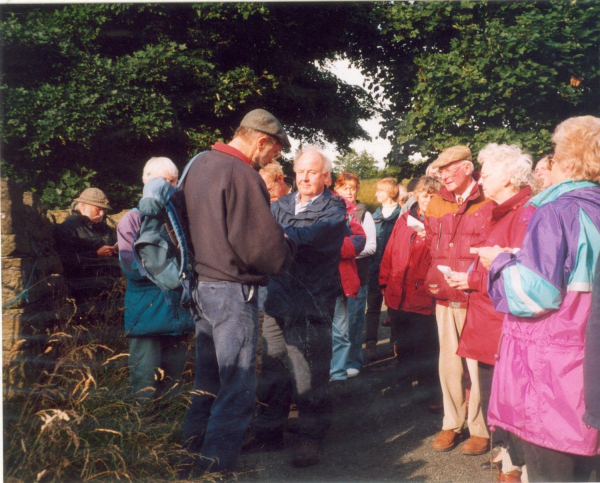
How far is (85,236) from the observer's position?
5.52 m

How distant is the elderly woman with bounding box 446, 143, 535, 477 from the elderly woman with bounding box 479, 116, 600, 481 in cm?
111

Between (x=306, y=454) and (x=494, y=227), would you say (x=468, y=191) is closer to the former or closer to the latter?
(x=494, y=227)

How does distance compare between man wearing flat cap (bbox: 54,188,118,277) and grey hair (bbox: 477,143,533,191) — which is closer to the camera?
grey hair (bbox: 477,143,533,191)

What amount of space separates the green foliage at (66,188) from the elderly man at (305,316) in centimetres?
303

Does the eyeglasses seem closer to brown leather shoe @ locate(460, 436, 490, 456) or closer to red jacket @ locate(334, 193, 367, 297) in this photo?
red jacket @ locate(334, 193, 367, 297)

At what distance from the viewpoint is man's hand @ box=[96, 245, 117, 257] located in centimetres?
555

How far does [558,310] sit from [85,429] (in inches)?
98.9

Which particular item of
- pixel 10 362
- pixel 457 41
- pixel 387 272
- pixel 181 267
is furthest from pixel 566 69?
pixel 10 362

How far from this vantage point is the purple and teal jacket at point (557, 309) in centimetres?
238

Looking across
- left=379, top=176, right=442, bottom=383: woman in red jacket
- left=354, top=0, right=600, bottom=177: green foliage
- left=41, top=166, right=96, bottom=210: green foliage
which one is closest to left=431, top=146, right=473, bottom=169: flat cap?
left=379, top=176, right=442, bottom=383: woman in red jacket

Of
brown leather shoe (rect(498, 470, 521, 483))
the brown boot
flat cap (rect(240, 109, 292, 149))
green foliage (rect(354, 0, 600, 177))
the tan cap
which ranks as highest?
green foliage (rect(354, 0, 600, 177))

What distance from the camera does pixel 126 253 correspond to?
4.02 m

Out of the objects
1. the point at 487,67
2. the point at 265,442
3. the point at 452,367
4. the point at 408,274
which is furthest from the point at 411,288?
the point at 487,67

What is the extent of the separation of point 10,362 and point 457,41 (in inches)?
287
